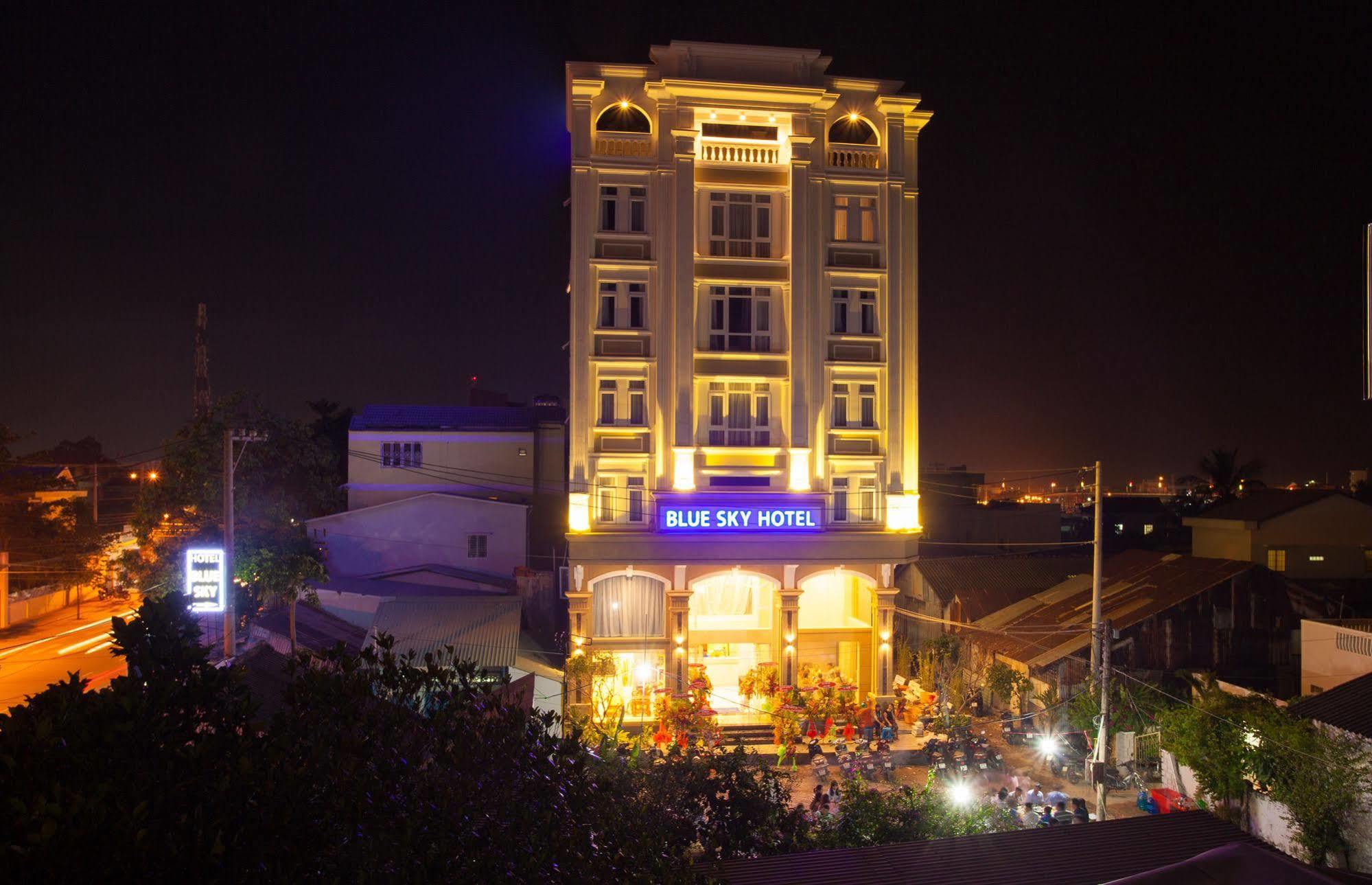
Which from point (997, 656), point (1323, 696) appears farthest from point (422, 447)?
point (1323, 696)

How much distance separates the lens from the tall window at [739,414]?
27.7 metres

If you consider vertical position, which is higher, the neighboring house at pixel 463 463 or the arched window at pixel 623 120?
the arched window at pixel 623 120

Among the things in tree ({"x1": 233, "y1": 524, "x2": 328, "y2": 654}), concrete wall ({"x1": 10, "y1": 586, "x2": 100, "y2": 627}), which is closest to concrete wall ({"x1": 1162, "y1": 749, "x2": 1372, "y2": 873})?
tree ({"x1": 233, "y1": 524, "x2": 328, "y2": 654})

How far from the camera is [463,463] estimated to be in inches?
1474

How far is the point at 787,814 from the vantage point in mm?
A: 14117

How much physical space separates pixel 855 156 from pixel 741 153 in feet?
12.7

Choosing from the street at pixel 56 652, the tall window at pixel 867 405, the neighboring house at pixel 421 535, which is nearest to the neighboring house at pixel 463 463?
the neighboring house at pixel 421 535

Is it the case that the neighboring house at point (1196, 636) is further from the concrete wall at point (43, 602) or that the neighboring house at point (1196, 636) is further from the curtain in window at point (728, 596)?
the concrete wall at point (43, 602)

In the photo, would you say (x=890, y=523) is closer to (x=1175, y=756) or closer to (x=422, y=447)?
(x=1175, y=756)

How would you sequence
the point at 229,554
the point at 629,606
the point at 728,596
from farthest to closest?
1. the point at 728,596
2. the point at 629,606
3. the point at 229,554

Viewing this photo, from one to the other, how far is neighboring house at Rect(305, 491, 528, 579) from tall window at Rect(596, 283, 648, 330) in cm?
1018

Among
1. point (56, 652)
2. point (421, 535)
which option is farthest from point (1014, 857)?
point (56, 652)

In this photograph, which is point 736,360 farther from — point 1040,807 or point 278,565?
point 278,565

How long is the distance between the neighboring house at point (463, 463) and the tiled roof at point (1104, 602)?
18.5 metres
